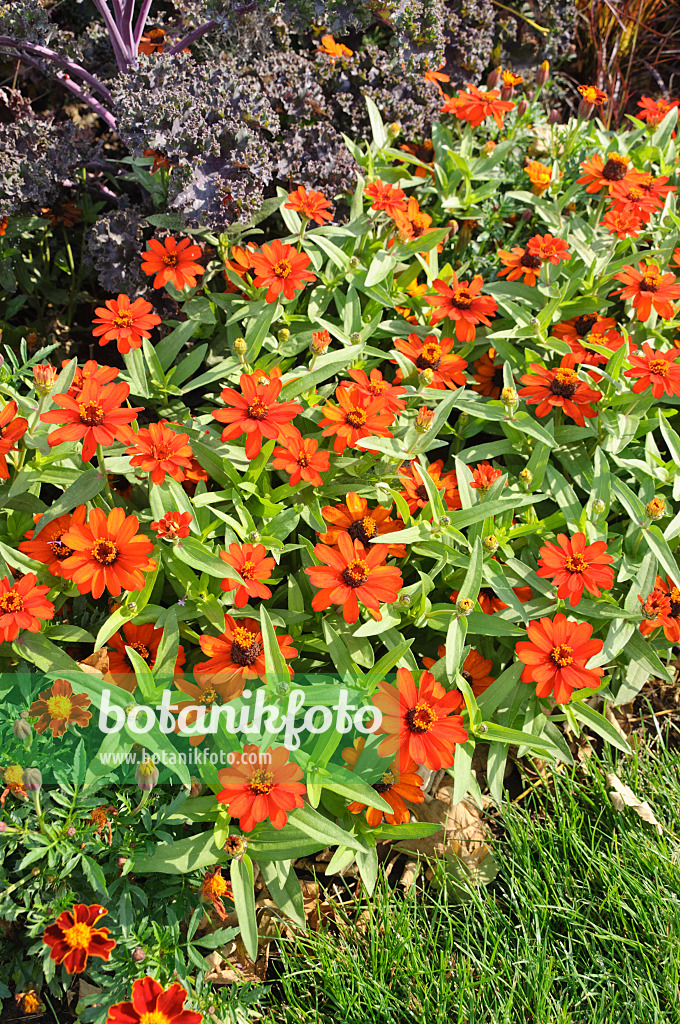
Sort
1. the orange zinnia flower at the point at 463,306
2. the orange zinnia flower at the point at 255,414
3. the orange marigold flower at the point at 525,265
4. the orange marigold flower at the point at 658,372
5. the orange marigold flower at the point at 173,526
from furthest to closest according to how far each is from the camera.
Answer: the orange marigold flower at the point at 525,265 → the orange zinnia flower at the point at 463,306 → the orange marigold flower at the point at 658,372 → the orange zinnia flower at the point at 255,414 → the orange marigold flower at the point at 173,526

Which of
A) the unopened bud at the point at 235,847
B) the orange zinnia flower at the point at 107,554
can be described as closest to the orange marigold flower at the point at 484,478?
the orange zinnia flower at the point at 107,554

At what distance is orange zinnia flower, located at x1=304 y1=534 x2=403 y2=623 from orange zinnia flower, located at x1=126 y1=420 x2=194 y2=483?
32 cm

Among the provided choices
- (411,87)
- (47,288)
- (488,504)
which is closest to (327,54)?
(411,87)

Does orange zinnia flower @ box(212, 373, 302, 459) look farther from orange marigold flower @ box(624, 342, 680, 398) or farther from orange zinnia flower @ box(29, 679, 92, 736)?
orange marigold flower @ box(624, 342, 680, 398)

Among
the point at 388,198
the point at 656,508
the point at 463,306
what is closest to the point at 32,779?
the point at 656,508

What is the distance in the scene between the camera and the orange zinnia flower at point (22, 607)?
4.38 ft

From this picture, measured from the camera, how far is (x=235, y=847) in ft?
4.55

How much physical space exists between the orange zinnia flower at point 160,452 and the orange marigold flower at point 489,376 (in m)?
1.06

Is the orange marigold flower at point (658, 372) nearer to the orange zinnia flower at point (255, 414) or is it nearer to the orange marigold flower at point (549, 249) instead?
the orange marigold flower at point (549, 249)

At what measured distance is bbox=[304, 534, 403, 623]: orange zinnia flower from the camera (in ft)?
4.75

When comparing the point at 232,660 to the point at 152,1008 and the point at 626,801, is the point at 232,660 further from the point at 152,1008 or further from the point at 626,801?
the point at 626,801

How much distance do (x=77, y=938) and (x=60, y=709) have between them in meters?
0.38

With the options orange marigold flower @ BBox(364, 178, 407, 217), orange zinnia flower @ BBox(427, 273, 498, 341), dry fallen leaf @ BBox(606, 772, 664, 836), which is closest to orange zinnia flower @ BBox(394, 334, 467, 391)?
orange zinnia flower @ BBox(427, 273, 498, 341)

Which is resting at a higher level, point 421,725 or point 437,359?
point 437,359
